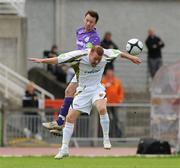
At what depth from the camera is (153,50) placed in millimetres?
35125

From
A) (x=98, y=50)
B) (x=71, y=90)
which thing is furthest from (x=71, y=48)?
(x=98, y=50)

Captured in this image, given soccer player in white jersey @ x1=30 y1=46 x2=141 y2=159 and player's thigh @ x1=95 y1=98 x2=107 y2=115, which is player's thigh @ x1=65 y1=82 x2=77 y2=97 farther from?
player's thigh @ x1=95 y1=98 x2=107 y2=115

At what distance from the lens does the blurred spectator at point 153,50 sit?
3484cm

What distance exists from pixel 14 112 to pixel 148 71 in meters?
8.53

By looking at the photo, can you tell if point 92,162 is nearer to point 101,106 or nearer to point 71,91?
point 71,91

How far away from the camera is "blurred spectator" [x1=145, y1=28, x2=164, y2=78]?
3484 centimetres

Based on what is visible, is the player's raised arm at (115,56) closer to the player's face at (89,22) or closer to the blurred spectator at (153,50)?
the player's face at (89,22)

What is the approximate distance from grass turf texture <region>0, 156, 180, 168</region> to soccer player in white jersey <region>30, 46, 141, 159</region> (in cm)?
89

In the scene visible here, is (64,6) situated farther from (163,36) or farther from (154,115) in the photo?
(154,115)

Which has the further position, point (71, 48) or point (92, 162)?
point (71, 48)

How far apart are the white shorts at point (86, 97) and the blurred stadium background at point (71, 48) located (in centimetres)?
654

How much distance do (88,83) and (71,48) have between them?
1834 cm

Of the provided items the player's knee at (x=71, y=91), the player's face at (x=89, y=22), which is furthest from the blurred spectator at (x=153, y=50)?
the player's face at (x=89, y=22)

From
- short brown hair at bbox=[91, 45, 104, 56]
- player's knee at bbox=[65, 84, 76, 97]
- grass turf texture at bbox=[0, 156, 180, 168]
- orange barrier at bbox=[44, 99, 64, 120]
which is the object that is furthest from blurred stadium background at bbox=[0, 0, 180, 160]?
short brown hair at bbox=[91, 45, 104, 56]
